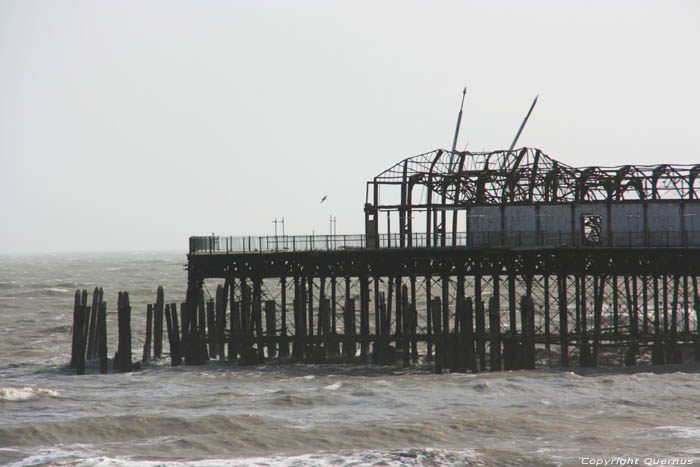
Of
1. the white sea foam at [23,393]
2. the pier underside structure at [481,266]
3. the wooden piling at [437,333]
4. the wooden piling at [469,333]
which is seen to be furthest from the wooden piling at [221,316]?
the wooden piling at [469,333]

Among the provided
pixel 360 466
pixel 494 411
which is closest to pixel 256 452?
pixel 360 466

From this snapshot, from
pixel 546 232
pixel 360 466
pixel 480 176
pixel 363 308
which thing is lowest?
pixel 360 466

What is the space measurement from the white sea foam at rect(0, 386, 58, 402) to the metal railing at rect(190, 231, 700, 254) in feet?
32.5

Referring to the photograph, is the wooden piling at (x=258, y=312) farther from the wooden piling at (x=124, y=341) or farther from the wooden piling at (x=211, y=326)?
the wooden piling at (x=124, y=341)

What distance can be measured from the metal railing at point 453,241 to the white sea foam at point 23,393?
32.5 ft

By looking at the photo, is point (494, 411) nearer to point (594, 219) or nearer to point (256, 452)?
point (256, 452)

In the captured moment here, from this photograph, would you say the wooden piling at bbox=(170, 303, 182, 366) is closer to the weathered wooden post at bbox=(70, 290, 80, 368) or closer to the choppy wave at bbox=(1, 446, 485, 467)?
the weathered wooden post at bbox=(70, 290, 80, 368)

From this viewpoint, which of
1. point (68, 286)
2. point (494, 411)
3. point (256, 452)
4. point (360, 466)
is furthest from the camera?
point (68, 286)

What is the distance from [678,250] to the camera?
3984 cm

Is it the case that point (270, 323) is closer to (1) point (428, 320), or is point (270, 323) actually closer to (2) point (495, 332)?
(1) point (428, 320)

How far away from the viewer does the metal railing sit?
43062 mm

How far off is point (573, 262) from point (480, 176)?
7.73 m

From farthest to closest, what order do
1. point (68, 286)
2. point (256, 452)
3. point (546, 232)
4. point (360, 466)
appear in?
point (68, 286) → point (546, 232) → point (256, 452) → point (360, 466)

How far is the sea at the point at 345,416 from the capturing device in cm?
2695
